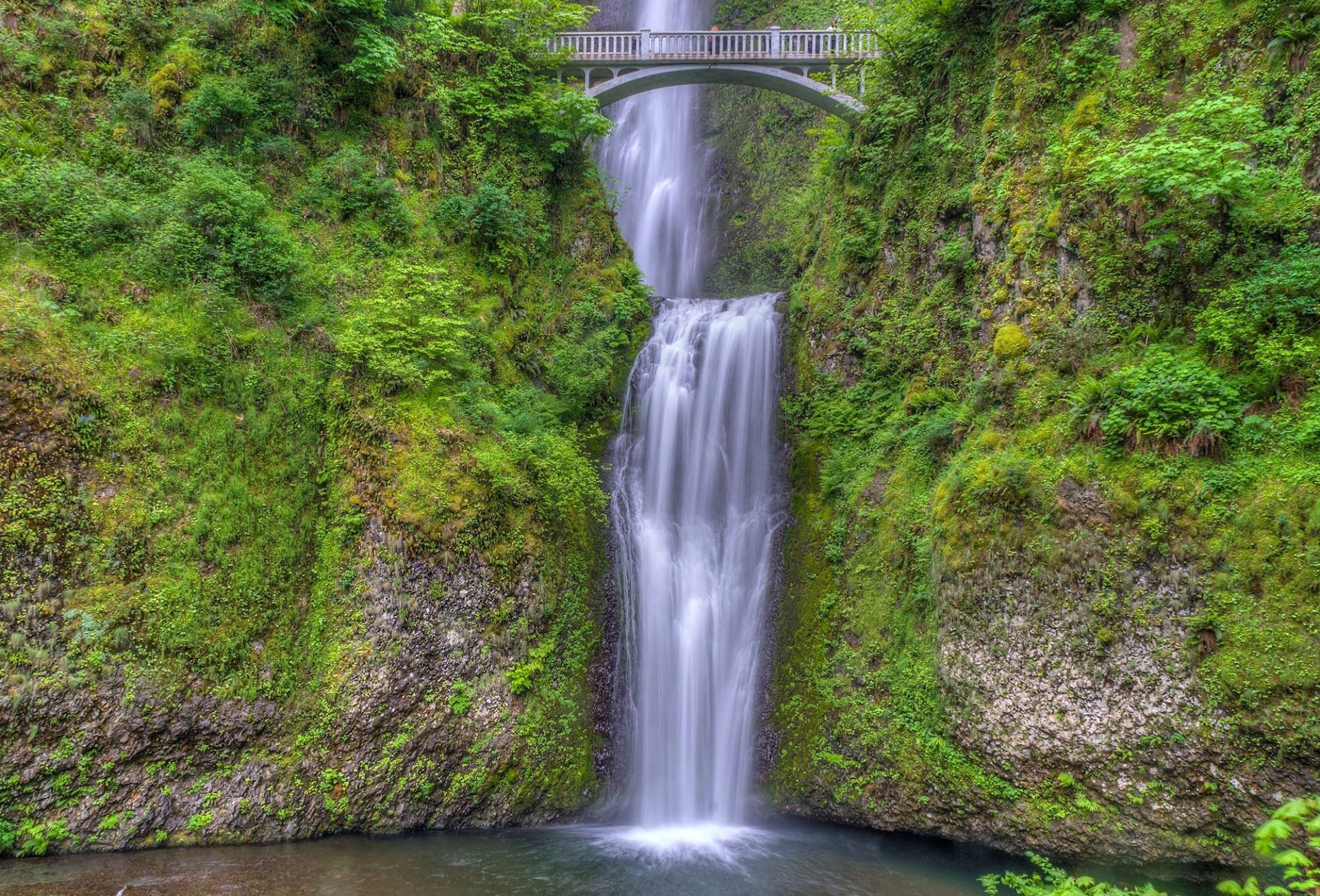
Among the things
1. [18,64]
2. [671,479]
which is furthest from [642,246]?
[18,64]

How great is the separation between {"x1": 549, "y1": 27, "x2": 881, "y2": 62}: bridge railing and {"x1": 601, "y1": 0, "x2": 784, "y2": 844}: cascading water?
5.95m

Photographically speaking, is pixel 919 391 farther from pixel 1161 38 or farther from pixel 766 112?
pixel 766 112

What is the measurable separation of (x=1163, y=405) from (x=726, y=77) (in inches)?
507

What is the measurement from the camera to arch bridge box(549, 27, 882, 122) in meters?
14.8

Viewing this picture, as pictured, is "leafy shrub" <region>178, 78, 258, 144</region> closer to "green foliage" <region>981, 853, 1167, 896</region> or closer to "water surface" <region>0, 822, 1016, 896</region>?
"water surface" <region>0, 822, 1016, 896</region>

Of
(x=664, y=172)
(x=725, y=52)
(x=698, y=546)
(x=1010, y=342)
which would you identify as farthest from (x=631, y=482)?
(x=664, y=172)

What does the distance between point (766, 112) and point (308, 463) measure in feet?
55.2

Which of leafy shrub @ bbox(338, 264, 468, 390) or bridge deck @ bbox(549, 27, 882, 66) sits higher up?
bridge deck @ bbox(549, 27, 882, 66)

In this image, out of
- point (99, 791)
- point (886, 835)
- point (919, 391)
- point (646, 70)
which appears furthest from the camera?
point (646, 70)

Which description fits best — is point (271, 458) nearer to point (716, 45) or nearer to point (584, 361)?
point (584, 361)

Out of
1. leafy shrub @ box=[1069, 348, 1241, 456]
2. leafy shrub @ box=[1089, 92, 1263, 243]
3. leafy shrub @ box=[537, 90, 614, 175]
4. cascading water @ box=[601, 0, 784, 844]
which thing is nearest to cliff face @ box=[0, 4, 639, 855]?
cascading water @ box=[601, 0, 784, 844]

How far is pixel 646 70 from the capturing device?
596 inches

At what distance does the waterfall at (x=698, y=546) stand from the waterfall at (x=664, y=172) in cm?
671

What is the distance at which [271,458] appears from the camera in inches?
339
